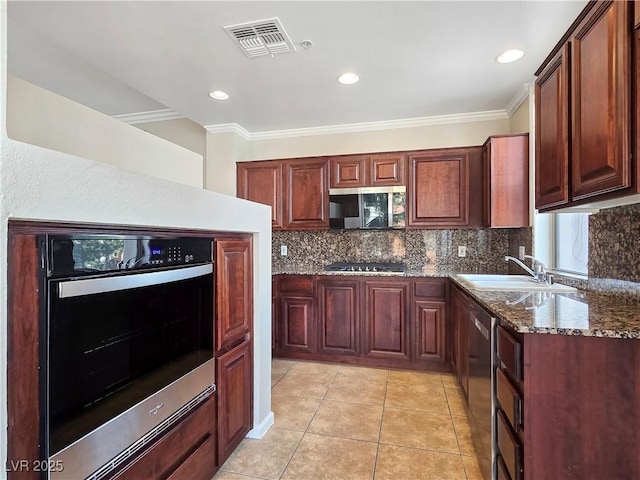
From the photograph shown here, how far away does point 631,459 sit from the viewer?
1.16m

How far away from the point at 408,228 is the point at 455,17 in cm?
Result: 188

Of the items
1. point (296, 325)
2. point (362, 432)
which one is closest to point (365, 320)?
point (296, 325)

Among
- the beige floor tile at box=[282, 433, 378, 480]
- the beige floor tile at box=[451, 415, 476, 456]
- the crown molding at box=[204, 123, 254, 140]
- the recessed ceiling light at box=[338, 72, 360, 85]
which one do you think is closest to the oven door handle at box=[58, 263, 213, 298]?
the beige floor tile at box=[282, 433, 378, 480]

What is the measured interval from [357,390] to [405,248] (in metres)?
1.63

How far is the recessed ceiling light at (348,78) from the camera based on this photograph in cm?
265

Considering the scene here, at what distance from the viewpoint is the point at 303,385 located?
283cm

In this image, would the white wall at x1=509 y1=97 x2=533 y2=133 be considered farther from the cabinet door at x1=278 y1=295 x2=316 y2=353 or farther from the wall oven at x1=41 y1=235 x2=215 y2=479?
the wall oven at x1=41 y1=235 x2=215 y2=479

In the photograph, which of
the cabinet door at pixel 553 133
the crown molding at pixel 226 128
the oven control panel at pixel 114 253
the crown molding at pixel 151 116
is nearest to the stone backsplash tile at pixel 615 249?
the cabinet door at pixel 553 133

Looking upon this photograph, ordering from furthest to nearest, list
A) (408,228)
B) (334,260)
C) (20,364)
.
Answer: (334,260)
(408,228)
(20,364)

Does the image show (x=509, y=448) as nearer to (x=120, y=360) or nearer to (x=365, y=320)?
(x=120, y=360)

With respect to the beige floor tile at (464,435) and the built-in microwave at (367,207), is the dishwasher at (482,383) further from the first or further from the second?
the built-in microwave at (367,207)

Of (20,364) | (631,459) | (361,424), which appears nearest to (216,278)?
(20,364)

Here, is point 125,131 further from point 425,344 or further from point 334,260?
point 425,344

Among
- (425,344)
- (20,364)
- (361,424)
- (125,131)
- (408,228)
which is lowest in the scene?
(361,424)
